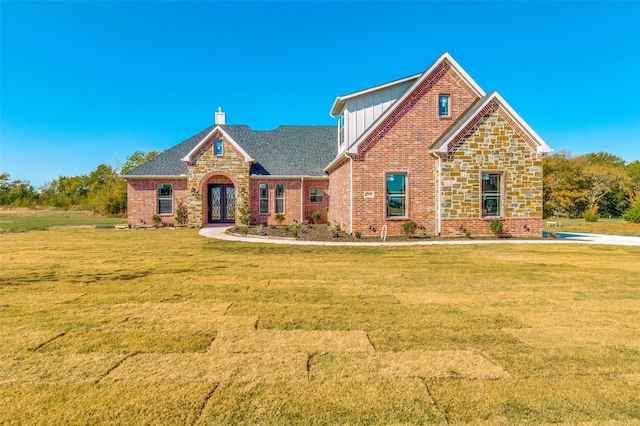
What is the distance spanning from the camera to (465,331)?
462 cm

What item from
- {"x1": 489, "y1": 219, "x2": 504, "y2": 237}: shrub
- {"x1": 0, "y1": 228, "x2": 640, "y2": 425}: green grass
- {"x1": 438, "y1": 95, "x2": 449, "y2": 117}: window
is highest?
{"x1": 438, "y1": 95, "x2": 449, "y2": 117}: window

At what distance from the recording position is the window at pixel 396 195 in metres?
16.3

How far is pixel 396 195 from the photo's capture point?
16.4 m

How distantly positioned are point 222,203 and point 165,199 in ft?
11.2

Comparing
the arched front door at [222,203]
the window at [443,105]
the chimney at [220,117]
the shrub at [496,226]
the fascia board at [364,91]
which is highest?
the chimney at [220,117]

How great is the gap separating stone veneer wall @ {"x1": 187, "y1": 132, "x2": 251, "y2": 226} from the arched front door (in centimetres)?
119

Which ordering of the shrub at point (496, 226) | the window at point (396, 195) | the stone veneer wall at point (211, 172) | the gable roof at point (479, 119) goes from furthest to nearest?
the stone veneer wall at point (211, 172) < the window at point (396, 195) < the shrub at point (496, 226) < the gable roof at point (479, 119)

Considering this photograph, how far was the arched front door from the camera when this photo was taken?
973 inches

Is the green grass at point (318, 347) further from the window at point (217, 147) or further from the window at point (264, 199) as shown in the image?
the window at point (264, 199)

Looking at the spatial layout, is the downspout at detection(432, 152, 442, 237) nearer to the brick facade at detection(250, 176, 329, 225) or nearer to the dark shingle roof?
the brick facade at detection(250, 176, 329, 225)

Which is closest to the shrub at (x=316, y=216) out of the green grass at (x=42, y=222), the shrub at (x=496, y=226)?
the shrub at (x=496, y=226)

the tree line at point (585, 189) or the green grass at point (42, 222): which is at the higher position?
the tree line at point (585, 189)

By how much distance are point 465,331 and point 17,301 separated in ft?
21.4

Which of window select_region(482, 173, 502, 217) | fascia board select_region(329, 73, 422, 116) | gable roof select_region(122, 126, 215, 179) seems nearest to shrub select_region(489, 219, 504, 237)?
window select_region(482, 173, 502, 217)
